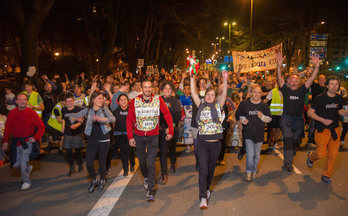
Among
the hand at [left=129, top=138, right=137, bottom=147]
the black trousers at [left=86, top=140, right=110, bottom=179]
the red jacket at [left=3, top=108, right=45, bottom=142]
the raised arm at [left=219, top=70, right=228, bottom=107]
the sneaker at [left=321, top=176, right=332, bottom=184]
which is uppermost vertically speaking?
the raised arm at [left=219, top=70, right=228, bottom=107]

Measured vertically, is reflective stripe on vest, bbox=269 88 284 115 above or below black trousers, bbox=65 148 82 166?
above

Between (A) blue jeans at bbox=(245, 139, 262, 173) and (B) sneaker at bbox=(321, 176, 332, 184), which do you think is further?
(A) blue jeans at bbox=(245, 139, 262, 173)

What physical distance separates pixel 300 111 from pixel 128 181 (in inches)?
154

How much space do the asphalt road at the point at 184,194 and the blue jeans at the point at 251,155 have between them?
283 mm

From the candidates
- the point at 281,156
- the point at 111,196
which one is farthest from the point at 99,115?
the point at 281,156

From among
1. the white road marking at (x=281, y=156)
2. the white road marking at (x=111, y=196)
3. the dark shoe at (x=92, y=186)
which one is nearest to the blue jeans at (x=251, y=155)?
the white road marking at (x=281, y=156)

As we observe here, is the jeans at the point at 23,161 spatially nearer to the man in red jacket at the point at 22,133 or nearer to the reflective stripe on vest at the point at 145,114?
the man in red jacket at the point at 22,133

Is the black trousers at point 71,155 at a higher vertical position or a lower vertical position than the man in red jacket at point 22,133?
lower

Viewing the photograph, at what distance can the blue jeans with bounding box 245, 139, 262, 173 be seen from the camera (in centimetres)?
573

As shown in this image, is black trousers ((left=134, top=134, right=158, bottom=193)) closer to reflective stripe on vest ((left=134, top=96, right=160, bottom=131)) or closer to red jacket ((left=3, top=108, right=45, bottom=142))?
reflective stripe on vest ((left=134, top=96, right=160, bottom=131))

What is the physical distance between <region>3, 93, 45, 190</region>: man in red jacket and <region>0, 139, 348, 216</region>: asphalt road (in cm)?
45

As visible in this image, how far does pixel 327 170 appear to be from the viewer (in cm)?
559

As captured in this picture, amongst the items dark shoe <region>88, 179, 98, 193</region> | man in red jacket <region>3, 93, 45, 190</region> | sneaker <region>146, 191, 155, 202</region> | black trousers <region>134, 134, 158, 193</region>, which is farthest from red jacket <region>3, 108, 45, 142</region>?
sneaker <region>146, 191, 155, 202</region>

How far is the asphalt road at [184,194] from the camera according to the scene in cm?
451
